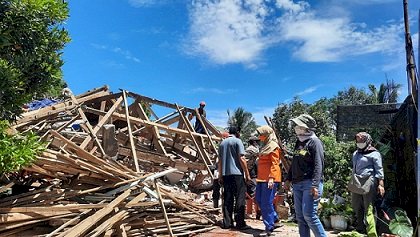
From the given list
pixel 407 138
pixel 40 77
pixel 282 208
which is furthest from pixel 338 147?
pixel 40 77

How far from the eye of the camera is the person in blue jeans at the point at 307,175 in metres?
4.59

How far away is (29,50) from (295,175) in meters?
3.23

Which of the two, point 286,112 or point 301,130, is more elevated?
point 286,112

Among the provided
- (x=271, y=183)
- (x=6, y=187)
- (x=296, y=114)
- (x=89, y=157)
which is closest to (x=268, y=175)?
(x=271, y=183)

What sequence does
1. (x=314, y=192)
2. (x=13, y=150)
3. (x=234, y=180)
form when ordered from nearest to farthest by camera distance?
(x=13, y=150) → (x=314, y=192) → (x=234, y=180)

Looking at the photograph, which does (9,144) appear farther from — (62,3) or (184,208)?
(184,208)


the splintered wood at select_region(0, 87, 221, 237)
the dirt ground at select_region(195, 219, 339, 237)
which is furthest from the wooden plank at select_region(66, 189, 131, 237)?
the dirt ground at select_region(195, 219, 339, 237)

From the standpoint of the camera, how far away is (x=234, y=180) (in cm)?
Result: 648

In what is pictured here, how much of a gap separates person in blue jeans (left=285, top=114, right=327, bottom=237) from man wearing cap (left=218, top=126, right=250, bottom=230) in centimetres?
151

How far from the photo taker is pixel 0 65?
3234 millimetres

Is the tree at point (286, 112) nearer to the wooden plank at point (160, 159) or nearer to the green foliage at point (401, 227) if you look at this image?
the wooden plank at point (160, 159)

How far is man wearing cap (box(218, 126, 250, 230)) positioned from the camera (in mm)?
6426

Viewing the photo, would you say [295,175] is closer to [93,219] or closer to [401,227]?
[401,227]

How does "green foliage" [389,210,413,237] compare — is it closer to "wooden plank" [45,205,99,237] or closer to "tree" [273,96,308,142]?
"wooden plank" [45,205,99,237]
